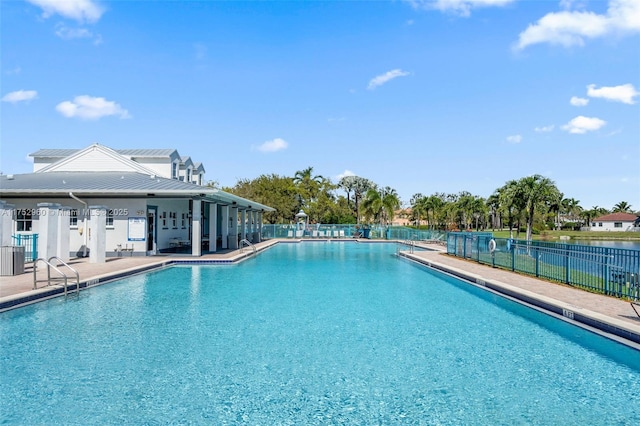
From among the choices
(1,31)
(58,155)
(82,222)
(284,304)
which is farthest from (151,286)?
(58,155)

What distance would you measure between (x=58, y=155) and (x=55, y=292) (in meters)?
21.0

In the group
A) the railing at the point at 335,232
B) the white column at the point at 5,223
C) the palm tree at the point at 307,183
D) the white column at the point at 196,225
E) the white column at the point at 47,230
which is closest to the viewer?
the white column at the point at 5,223

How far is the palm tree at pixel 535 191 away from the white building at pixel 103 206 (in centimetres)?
3036

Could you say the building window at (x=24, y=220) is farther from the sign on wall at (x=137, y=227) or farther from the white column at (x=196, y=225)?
the white column at (x=196, y=225)

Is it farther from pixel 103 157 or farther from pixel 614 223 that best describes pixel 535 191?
pixel 614 223

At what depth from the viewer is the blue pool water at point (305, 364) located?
4391mm

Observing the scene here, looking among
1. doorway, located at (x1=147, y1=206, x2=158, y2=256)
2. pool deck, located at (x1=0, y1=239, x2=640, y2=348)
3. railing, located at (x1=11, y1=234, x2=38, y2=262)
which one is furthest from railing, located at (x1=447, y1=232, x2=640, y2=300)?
railing, located at (x1=11, y1=234, x2=38, y2=262)

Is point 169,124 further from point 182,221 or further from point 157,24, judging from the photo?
point 157,24

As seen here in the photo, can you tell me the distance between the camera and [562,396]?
484 centimetres

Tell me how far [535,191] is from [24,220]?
3965cm

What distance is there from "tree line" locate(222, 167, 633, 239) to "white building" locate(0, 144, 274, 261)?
25.5m

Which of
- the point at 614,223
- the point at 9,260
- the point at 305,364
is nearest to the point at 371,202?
the point at 9,260

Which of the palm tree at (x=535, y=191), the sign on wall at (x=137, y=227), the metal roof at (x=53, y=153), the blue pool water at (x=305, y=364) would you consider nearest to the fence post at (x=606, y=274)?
the blue pool water at (x=305, y=364)

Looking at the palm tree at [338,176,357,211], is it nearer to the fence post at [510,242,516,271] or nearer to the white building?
the white building
